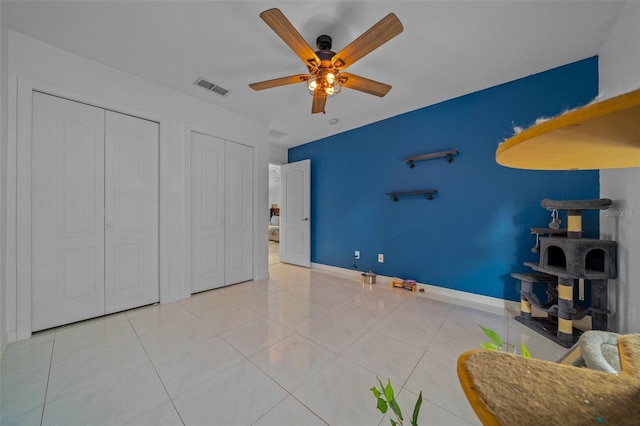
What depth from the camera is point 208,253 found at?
303 cm

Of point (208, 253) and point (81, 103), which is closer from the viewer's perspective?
point (81, 103)

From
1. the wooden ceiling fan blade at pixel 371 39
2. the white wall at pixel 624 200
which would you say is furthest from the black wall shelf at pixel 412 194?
the wooden ceiling fan blade at pixel 371 39

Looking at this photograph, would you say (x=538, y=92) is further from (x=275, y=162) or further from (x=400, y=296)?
(x=275, y=162)

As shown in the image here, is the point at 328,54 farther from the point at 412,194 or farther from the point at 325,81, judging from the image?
the point at 412,194

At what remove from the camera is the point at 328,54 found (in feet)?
5.77

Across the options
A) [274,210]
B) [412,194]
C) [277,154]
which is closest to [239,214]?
[277,154]

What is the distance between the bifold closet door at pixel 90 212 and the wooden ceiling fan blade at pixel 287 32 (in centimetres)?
199

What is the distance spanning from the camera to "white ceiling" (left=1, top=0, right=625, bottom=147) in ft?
5.32

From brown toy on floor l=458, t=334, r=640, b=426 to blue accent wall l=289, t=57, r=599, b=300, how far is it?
2.56 metres

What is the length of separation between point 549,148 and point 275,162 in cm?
469

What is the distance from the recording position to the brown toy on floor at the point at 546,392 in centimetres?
29

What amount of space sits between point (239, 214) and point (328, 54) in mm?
2392

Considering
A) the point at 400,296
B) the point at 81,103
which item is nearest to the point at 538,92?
the point at 400,296

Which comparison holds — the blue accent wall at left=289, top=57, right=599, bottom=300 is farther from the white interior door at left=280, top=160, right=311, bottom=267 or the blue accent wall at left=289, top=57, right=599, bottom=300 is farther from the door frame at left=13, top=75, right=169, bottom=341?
the door frame at left=13, top=75, right=169, bottom=341
